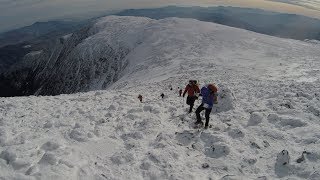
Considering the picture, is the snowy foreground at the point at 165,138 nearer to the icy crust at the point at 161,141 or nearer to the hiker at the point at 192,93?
the icy crust at the point at 161,141

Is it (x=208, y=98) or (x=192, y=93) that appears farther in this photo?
(x=192, y=93)

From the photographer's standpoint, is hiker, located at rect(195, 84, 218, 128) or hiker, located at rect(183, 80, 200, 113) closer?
hiker, located at rect(195, 84, 218, 128)

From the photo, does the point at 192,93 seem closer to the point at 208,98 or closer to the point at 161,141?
the point at 208,98

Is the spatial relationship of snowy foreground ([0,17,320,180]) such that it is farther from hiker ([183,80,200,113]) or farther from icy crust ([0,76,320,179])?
hiker ([183,80,200,113])

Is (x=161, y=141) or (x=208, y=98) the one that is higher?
(x=208, y=98)

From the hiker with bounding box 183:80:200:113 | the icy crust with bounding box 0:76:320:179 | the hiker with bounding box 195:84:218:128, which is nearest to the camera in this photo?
the icy crust with bounding box 0:76:320:179

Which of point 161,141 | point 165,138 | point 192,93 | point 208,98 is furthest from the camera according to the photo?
point 192,93

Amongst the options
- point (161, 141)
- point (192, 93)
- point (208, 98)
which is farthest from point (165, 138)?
point (192, 93)

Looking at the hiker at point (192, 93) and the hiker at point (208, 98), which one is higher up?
the hiker at point (208, 98)

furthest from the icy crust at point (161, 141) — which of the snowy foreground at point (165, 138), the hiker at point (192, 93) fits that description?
the hiker at point (192, 93)

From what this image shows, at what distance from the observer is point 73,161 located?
35.5 feet

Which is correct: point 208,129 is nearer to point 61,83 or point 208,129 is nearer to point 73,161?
point 73,161

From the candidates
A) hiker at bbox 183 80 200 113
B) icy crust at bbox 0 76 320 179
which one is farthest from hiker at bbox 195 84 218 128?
hiker at bbox 183 80 200 113

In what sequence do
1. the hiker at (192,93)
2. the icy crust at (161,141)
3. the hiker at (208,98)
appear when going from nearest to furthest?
the icy crust at (161,141) → the hiker at (208,98) → the hiker at (192,93)
